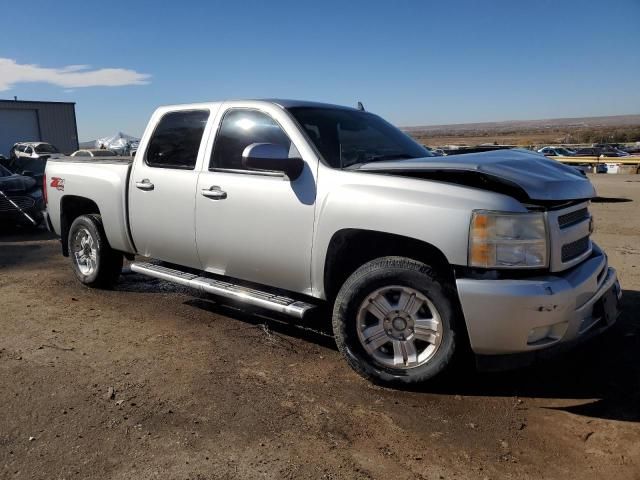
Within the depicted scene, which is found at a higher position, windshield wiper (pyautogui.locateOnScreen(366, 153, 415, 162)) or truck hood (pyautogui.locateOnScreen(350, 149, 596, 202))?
windshield wiper (pyautogui.locateOnScreen(366, 153, 415, 162))

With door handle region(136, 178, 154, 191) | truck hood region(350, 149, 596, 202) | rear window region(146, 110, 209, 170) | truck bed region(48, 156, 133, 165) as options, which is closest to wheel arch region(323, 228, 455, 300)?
truck hood region(350, 149, 596, 202)

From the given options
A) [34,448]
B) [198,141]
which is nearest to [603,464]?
[34,448]

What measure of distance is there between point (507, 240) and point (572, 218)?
0.70m

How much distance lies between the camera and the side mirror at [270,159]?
3766mm

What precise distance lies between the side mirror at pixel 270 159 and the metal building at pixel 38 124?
41164 millimetres

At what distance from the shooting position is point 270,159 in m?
3.77

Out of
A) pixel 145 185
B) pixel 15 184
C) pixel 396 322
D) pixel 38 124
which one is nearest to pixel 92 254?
pixel 145 185

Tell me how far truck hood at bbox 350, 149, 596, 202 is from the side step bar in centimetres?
106

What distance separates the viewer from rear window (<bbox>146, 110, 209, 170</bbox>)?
4777 mm

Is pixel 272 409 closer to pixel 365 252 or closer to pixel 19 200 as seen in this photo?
pixel 365 252

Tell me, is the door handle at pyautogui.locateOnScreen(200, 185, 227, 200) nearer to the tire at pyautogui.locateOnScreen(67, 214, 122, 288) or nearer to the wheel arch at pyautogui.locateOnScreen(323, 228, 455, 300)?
the wheel arch at pyautogui.locateOnScreen(323, 228, 455, 300)

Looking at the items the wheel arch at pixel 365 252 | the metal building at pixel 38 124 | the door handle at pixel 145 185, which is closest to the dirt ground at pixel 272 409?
the wheel arch at pixel 365 252

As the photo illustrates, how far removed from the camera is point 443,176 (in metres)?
3.44

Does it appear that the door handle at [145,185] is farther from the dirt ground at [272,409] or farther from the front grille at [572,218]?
the front grille at [572,218]
